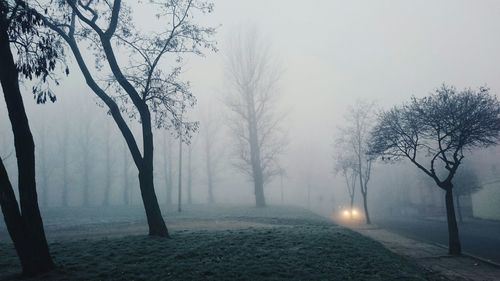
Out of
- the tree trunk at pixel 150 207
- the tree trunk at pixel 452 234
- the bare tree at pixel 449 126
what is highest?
the bare tree at pixel 449 126

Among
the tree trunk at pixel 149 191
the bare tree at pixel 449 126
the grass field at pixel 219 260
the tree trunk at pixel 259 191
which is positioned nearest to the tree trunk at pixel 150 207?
the tree trunk at pixel 149 191

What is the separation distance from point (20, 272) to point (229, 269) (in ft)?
17.6

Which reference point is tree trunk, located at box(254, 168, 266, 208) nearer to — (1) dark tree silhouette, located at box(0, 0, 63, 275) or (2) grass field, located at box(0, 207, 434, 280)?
(2) grass field, located at box(0, 207, 434, 280)

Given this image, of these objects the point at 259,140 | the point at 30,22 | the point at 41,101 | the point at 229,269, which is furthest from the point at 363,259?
the point at 259,140

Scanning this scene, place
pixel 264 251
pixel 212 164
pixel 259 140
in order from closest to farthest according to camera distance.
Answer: pixel 264 251, pixel 259 140, pixel 212 164

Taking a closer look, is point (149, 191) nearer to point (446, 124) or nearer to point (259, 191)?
point (446, 124)

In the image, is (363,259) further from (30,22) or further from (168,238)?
(30,22)

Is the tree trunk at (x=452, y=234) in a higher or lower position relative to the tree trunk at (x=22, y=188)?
lower

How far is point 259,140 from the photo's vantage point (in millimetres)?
44625

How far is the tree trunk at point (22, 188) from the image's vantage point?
870cm

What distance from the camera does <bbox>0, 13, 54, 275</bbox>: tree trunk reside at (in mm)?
8695

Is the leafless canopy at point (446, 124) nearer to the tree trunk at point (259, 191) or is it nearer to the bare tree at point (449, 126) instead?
the bare tree at point (449, 126)

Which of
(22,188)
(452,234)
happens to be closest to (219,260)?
(22,188)

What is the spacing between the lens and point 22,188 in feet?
29.1
